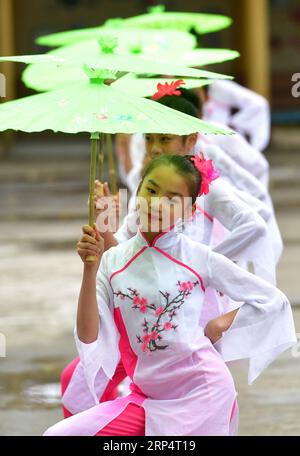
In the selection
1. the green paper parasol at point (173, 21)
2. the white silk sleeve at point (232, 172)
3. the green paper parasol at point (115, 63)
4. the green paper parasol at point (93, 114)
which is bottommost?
the white silk sleeve at point (232, 172)

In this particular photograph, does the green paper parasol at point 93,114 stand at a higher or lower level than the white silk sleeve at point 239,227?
higher

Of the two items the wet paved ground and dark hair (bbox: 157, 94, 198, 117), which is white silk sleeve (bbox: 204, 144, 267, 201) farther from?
the wet paved ground

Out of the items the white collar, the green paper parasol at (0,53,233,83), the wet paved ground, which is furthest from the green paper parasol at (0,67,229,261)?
the wet paved ground

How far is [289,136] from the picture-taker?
22.8 m

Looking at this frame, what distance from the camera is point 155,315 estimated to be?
402cm

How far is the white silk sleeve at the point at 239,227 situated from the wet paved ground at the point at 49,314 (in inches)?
36.9

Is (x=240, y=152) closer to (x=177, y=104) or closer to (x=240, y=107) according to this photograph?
(x=177, y=104)

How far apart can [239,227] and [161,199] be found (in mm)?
1139

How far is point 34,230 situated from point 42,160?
7567 mm

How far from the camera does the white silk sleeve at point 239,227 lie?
5094 millimetres

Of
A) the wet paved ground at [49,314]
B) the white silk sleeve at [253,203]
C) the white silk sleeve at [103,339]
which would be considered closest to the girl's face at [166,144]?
the white silk sleeve at [253,203]

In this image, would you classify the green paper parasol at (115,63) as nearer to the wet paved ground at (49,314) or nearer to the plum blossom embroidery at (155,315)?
the plum blossom embroidery at (155,315)

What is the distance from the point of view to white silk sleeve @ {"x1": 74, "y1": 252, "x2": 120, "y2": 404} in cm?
405

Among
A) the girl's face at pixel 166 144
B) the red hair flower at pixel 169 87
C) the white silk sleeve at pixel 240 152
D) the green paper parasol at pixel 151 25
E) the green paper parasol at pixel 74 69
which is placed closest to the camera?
the red hair flower at pixel 169 87
